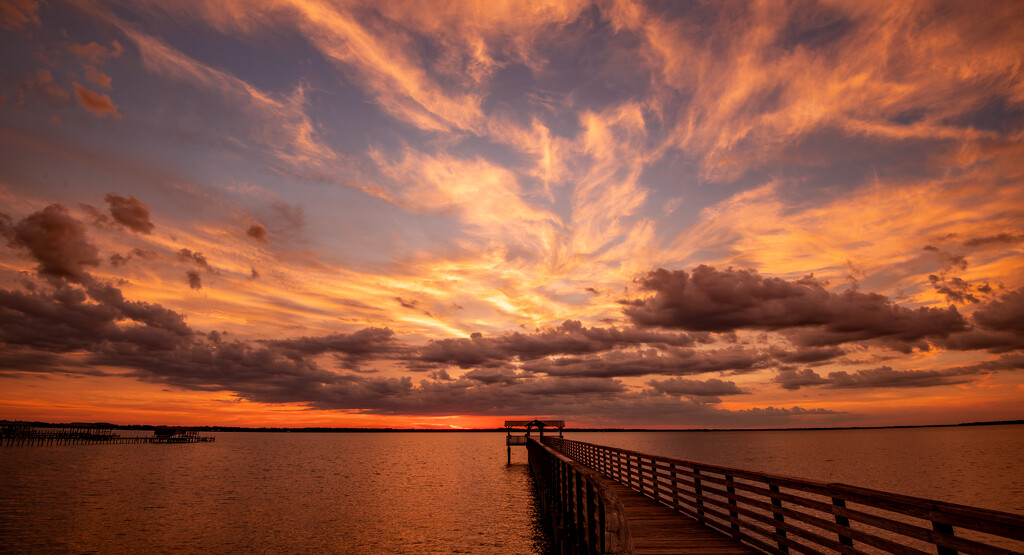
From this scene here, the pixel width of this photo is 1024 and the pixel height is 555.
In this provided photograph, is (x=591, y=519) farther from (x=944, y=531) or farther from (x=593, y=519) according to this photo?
(x=944, y=531)

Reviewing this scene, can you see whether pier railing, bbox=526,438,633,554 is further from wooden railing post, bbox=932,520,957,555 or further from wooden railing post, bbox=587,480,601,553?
wooden railing post, bbox=932,520,957,555

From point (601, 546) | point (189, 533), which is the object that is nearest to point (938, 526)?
point (601, 546)

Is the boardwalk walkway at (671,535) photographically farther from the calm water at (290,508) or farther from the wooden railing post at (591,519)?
the calm water at (290,508)

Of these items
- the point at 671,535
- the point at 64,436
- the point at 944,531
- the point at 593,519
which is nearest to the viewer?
the point at 944,531

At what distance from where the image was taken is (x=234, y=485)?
4456cm

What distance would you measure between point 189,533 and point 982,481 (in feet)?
206

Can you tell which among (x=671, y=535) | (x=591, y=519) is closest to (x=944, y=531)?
(x=591, y=519)

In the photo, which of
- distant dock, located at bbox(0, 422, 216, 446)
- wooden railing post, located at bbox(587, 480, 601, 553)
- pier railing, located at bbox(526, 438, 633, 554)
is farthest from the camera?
distant dock, located at bbox(0, 422, 216, 446)

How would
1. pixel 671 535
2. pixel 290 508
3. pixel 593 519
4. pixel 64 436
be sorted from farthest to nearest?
pixel 64 436 < pixel 290 508 < pixel 671 535 < pixel 593 519

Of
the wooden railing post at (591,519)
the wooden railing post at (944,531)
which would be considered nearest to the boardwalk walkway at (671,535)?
the wooden railing post at (591,519)

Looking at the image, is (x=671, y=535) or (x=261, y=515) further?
(x=261, y=515)

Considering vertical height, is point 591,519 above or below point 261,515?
above

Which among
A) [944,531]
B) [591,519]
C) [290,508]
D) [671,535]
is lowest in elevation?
[290,508]

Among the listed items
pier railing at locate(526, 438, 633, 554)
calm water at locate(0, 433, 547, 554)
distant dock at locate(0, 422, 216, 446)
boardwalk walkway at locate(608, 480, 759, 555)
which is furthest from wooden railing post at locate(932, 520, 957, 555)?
distant dock at locate(0, 422, 216, 446)
